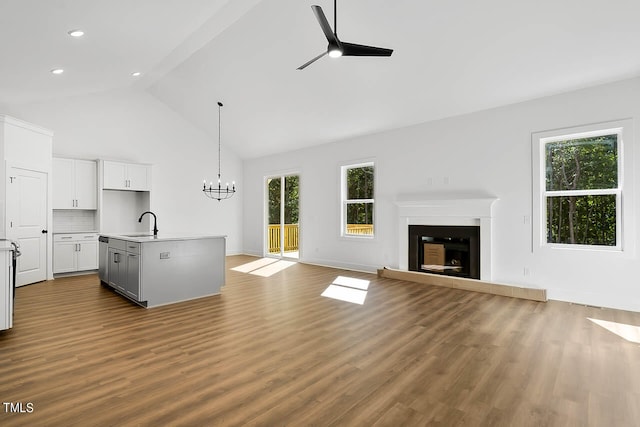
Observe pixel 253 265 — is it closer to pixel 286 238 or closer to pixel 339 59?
pixel 286 238

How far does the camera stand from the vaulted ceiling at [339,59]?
3379 millimetres

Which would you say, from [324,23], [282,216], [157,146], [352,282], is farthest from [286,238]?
[324,23]

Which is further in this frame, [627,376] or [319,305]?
[319,305]

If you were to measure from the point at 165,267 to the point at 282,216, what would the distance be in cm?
497

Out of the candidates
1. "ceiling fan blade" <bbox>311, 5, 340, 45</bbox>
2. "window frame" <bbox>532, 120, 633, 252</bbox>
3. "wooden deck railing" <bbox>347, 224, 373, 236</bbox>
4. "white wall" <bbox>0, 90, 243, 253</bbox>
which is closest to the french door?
"white wall" <bbox>0, 90, 243, 253</bbox>

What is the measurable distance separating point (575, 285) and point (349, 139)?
15.3 ft

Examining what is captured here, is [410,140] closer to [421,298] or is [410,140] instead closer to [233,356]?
[421,298]

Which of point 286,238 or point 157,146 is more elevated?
point 157,146

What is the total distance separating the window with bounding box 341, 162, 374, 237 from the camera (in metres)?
6.92

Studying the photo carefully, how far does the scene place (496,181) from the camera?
16.8 feet

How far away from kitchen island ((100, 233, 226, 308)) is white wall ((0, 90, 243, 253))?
332 cm

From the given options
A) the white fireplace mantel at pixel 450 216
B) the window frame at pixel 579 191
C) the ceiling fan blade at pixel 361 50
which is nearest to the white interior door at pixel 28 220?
the ceiling fan blade at pixel 361 50

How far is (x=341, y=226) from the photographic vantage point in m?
7.33

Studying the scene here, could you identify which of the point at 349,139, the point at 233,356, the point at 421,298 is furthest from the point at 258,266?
the point at 233,356
